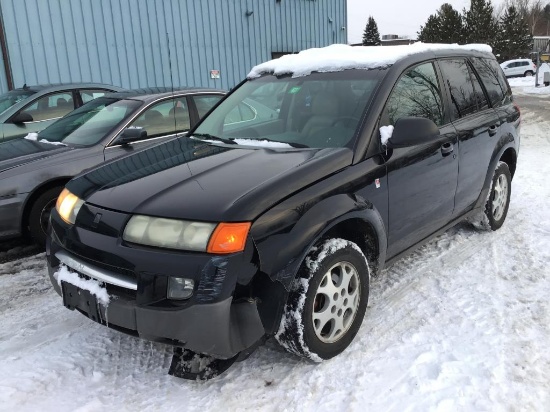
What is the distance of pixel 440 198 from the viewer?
12.0 feet

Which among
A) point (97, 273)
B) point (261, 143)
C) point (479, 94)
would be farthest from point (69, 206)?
point (479, 94)

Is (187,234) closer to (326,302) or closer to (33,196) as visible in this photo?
(326,302)

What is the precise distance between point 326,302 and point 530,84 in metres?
35.2

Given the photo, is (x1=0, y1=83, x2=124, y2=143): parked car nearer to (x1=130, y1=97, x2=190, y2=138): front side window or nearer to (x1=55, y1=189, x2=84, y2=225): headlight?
(x1=130, y1=97, x2=190, y2=138): front side window

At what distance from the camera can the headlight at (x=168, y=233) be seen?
2299 millimetres

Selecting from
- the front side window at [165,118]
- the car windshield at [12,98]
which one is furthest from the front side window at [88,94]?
the front side window at [165,118]

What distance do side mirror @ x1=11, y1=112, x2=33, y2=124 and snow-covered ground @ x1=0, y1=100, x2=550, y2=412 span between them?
2895 mm

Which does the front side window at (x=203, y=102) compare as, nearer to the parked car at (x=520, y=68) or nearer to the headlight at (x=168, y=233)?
the headlight at (x=168, y=233)

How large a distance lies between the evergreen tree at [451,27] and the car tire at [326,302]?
47.4 metres

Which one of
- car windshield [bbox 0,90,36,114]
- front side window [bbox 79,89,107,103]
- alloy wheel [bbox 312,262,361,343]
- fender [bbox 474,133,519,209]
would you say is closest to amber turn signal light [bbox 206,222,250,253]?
alloy wheel [bbox 312,262,361,343]

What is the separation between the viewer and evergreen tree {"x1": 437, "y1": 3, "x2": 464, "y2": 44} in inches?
1777

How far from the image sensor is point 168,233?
7.70ft

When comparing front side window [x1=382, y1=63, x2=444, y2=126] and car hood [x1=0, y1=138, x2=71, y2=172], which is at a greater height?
front side window [x1=382, y1=63, x2=444, y2=126]

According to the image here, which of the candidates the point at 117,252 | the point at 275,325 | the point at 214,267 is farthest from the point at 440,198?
the point at 117,252
